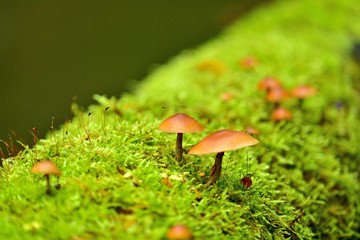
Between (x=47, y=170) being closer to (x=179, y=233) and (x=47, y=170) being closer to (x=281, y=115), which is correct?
(x=179, y=233)

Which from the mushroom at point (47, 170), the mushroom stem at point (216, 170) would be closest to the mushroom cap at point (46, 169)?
the mushroom at point (47, 170)

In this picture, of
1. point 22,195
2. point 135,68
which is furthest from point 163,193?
point 135,68

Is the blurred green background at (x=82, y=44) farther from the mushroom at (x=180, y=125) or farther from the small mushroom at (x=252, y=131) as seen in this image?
the mushroom at (x=180, y=125)

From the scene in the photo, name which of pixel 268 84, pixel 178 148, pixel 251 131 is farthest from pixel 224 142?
pixel 268 84

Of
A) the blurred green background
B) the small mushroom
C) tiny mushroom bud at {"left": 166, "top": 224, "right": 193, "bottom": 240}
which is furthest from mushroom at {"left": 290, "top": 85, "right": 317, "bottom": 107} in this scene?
the blurred green background

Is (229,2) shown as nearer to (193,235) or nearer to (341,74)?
(341,74)

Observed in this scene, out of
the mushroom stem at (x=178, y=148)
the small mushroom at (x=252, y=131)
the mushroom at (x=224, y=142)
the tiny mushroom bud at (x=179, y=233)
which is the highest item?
the mushroom at (x=224, y=142)

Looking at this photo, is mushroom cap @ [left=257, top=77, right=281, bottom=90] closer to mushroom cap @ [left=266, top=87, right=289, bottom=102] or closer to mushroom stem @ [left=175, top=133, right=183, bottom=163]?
mushroom cap @ [left=266, top=87, right=289, bottom=102]
